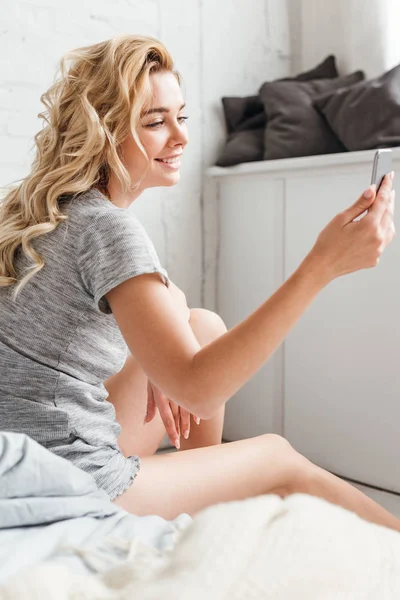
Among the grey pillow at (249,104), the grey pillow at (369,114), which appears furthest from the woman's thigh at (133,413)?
the grey pillow at (249,104)

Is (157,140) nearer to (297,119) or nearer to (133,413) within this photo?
(133,413)

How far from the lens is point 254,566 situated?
1.93 feet

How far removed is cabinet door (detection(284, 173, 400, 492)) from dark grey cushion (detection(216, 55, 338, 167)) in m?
0.24

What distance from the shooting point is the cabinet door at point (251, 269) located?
7.64ft

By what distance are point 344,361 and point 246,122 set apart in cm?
86

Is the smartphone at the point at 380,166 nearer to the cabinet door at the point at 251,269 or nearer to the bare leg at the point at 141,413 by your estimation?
the bare leg at the point at 141,413

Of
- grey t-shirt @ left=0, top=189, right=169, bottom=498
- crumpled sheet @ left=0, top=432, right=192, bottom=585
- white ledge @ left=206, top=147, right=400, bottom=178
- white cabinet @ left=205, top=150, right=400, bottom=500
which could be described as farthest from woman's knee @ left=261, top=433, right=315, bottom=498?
white ledge @ left=206, top=147, right=400, bottom=178

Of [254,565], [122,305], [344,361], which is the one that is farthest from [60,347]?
[344,361]

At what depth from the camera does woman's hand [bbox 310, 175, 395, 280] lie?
1.02 meters

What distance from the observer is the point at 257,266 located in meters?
2.39

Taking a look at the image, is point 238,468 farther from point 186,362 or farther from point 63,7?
point 63,7

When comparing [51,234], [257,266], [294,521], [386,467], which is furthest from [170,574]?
[257,266]

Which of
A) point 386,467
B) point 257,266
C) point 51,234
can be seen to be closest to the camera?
point 51,234

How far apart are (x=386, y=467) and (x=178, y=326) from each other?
4.00 feet
